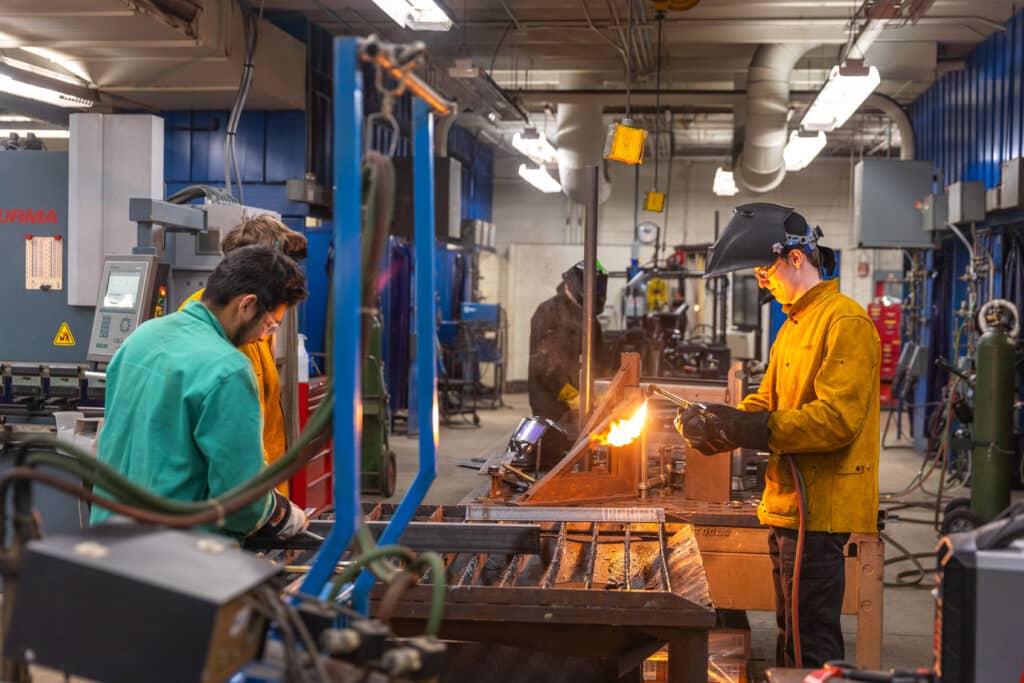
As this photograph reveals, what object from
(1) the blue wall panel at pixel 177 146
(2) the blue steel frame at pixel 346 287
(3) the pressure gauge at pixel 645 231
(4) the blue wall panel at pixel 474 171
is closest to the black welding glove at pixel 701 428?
(2) the blue steel frame at pixel 346 287

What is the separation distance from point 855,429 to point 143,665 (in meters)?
2.21

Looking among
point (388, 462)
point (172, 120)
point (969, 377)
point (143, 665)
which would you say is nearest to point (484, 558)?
point (143, 665)

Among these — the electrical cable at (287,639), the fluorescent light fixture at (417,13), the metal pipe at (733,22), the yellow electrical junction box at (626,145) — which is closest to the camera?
the electrical cable at (287,639)

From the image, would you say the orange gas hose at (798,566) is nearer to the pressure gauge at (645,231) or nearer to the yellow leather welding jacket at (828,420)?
the yellow leather welding jacket at (828,420)

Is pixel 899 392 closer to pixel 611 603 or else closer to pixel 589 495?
pixel 589 495

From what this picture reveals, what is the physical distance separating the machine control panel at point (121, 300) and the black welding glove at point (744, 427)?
292cm

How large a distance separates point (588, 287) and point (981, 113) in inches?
264

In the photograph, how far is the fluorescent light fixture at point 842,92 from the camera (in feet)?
23.5

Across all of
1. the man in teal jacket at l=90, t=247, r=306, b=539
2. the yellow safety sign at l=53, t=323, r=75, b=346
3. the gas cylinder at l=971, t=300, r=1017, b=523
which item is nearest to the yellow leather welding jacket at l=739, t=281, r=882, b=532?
the man in teal jacket at l=90, t=247, r=306, b=539

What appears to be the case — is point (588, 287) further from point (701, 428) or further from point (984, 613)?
point (984, 613)

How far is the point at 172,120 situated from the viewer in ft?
32.3

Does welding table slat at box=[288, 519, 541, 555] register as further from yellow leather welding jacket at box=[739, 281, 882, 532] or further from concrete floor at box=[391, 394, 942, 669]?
concrete floor at box=[391, 394, 942, 669]

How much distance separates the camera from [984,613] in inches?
63.8

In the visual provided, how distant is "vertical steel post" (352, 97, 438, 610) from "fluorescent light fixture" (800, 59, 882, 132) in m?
5.95
